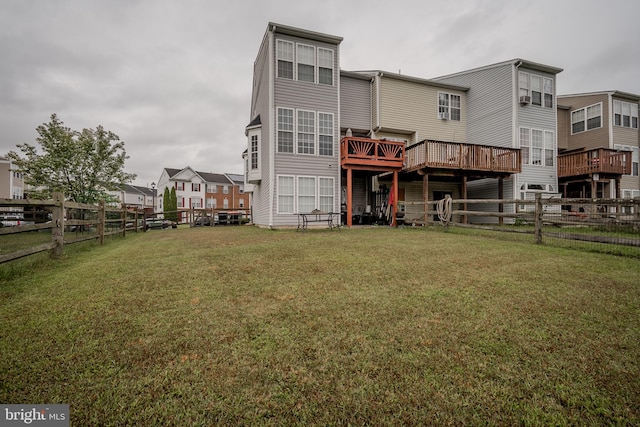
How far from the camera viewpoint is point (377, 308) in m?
2.80

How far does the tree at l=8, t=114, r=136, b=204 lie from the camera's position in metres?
14.8

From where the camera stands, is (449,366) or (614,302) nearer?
(449,366)

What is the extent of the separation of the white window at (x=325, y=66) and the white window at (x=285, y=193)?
17.5 ft

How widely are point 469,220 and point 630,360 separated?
642 inches

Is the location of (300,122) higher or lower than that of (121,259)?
higher

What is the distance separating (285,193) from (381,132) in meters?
7.18

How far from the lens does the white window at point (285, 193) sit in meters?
Answer: 12.7

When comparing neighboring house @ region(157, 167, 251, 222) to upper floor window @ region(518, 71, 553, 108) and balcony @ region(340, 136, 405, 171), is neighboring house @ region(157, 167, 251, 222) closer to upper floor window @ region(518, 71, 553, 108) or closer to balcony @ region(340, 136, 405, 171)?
balcony @ region(340, 136, 405, 171)

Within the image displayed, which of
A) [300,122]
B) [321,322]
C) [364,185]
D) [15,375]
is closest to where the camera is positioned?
[15,375]

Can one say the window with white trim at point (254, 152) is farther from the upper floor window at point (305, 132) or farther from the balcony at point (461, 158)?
the balcony at point (461, 158)

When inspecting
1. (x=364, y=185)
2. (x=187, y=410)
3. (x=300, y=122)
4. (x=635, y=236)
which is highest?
(x=300, y=122)

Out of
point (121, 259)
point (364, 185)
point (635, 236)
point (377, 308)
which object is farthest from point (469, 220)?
point (121, 259)

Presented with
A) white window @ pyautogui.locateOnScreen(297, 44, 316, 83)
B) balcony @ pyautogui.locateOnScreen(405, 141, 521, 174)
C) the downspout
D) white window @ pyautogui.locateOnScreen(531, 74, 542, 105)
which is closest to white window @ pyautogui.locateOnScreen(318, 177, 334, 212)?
the downspout

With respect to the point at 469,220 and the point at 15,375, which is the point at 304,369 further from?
the point at 469,220
